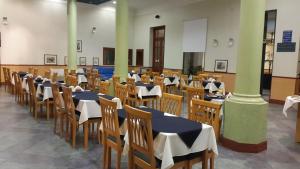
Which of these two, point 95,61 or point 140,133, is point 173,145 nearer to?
point 140,133

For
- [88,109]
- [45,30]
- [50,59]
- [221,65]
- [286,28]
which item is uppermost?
[45,30]

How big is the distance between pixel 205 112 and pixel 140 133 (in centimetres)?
119

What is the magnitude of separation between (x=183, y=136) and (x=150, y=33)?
1225 centimetres

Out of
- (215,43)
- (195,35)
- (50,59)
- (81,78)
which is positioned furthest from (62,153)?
(50,59)

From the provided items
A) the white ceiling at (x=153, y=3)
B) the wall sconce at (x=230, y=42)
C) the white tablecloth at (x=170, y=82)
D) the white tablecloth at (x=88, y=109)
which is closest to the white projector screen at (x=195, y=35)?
the white ceiling at (x=153, y=3)

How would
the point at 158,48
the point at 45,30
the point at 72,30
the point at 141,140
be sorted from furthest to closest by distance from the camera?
the point at 158,48 → the point at 45,30 → the point at 72,30 → the point at 141,140

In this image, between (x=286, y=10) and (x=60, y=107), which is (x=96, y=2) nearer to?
(x=286, y=10)

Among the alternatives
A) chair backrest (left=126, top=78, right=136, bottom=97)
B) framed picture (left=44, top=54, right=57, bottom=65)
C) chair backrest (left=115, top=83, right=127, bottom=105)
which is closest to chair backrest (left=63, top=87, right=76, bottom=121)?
chair backrest (left=115, top=83, right=127, bottom=105)

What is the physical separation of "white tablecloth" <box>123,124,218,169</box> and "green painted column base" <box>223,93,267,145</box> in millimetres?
1471

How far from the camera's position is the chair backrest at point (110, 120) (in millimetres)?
2764

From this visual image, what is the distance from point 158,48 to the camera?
46.0 feet

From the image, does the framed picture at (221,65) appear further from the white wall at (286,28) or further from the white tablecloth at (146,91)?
the white tablecloth at (146,91)

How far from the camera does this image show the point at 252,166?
11.3 feet

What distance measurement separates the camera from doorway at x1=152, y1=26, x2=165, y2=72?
1363 centimetres
